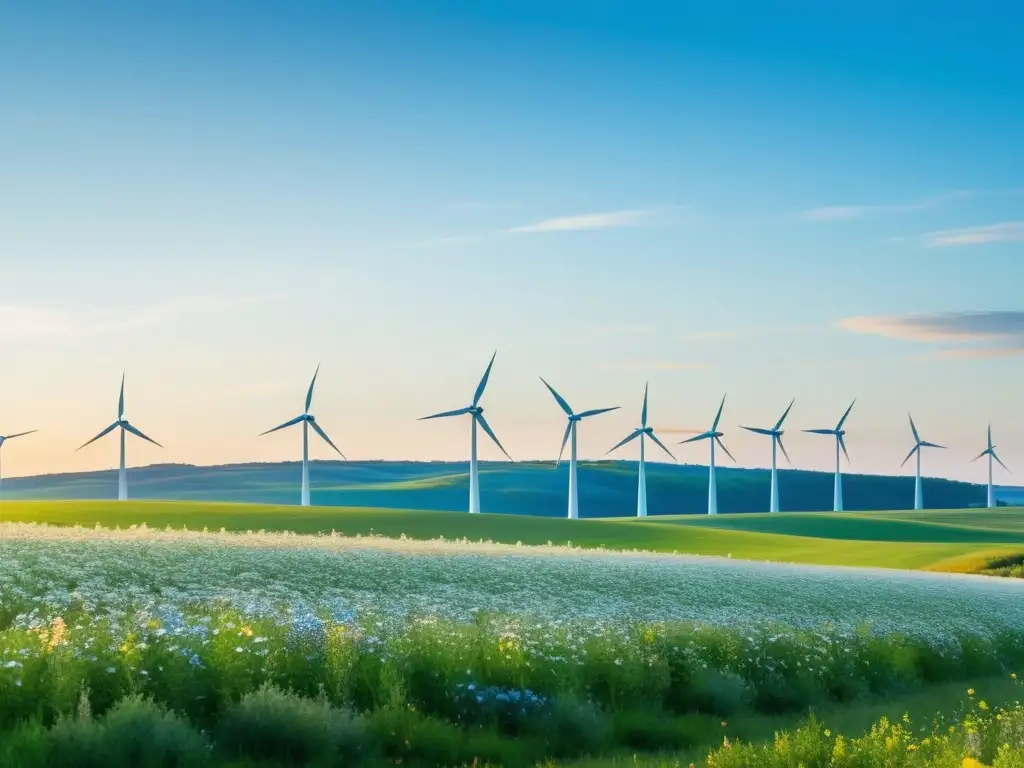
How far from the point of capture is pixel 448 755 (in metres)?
16.2

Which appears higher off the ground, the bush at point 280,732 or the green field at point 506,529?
the bush at point 280,732

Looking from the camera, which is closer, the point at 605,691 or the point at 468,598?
the point at 605,691

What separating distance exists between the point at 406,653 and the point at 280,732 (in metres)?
3.25

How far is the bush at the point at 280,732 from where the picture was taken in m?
15.3

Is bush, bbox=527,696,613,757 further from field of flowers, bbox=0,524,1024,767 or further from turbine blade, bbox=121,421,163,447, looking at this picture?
turbine blade, bbox=121,421,163,447

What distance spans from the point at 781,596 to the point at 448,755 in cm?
1730

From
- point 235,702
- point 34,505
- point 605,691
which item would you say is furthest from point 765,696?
point 34,505

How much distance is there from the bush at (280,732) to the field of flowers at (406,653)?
1.0 inches

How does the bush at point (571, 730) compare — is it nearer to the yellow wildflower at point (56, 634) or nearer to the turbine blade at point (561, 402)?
the yellow wildflower at point (56, 634)

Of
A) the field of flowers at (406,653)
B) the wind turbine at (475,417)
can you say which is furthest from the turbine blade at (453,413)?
the field of flowers at (406,653)

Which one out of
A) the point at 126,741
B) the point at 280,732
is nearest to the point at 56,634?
the point at 126,741

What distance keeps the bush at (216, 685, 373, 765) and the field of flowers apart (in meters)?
0.03

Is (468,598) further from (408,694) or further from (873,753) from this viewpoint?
(873,753)

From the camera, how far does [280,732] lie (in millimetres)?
15312
